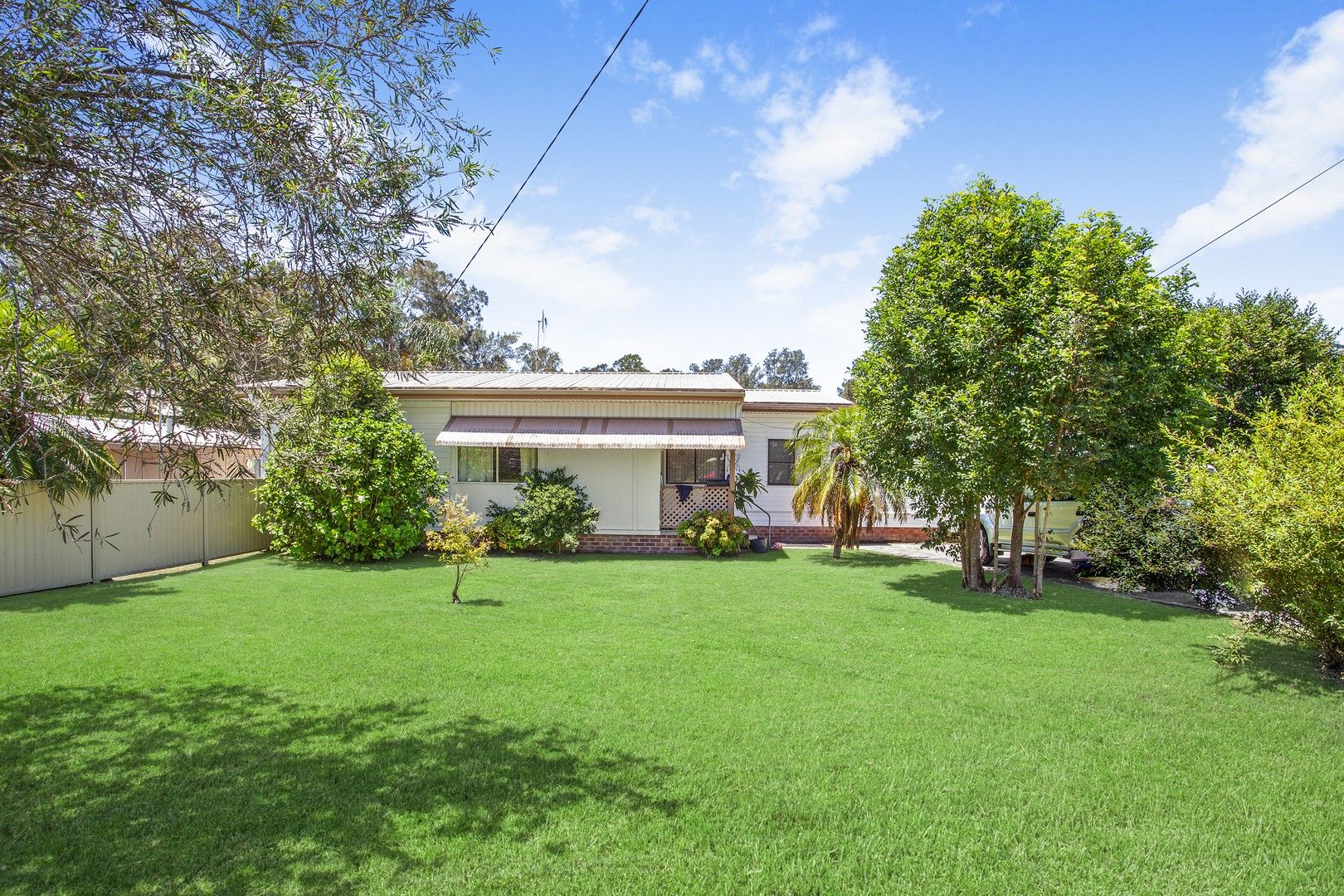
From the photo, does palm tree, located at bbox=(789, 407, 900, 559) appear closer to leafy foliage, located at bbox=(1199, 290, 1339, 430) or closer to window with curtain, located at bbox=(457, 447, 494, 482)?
window with curtain, located at bbox=(457, 447, 494, 482)

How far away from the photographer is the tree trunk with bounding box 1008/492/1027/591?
38.9 feet

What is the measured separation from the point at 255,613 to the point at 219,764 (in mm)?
5481

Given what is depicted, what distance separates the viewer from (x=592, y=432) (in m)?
16.5

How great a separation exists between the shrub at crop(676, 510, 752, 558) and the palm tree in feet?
4.68

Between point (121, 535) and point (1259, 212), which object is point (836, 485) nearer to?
point (1259, 212)

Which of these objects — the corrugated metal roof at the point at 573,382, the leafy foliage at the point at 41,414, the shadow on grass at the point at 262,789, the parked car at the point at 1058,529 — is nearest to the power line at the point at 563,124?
the leafy foliage at the point at 41,414

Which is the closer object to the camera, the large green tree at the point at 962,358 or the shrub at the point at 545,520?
the large green tree at the point at 962,358

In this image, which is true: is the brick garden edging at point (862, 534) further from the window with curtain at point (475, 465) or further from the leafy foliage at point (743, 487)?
the window with curtain at point (475, 465)

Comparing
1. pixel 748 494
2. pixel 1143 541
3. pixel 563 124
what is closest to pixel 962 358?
pixel 1143 541

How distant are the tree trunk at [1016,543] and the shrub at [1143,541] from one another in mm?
1077

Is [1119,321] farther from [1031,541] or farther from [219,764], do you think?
[219,764]

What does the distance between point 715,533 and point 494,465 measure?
5676 millimetres

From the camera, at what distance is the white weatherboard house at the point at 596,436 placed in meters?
16.6

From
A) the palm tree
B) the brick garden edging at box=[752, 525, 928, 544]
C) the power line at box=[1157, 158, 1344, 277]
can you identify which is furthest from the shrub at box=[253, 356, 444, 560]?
the power line at box=[1157, 158, 1344, 277]
